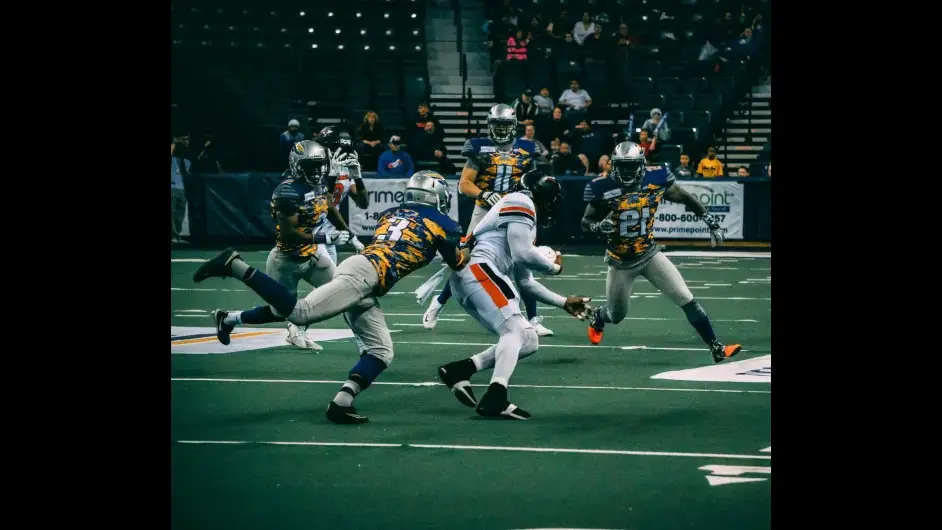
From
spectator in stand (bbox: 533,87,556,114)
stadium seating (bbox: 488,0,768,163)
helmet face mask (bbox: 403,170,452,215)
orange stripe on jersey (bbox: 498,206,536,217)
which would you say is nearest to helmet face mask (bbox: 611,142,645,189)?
orange stripe on jersey (bbox: 498,206,536,217)

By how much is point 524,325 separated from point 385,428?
1.29 m

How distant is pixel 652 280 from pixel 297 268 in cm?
313

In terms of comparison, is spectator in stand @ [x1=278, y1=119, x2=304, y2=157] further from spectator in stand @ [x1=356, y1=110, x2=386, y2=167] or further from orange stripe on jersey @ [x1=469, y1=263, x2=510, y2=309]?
orange stripe on jersey @ [x1=469, y1=263, x2=510, y2=309]

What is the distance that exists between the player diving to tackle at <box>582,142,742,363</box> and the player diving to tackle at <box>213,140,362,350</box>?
2176 millimetres

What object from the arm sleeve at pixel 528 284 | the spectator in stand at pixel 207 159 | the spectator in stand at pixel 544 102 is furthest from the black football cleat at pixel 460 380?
the spectator in stand at pixel 207 159

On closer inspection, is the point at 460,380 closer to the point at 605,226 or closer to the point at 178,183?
the point at 605,226

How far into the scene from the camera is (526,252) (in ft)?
35.8

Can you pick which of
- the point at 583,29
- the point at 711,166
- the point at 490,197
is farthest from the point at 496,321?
the point at 583,29

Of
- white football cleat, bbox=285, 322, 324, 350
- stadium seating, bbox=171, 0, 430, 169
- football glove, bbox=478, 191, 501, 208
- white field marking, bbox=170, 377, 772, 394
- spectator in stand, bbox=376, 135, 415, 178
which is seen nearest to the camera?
white field marking, bbox=170, 377, 772, 394

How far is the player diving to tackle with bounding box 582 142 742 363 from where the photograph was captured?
37.3ft
